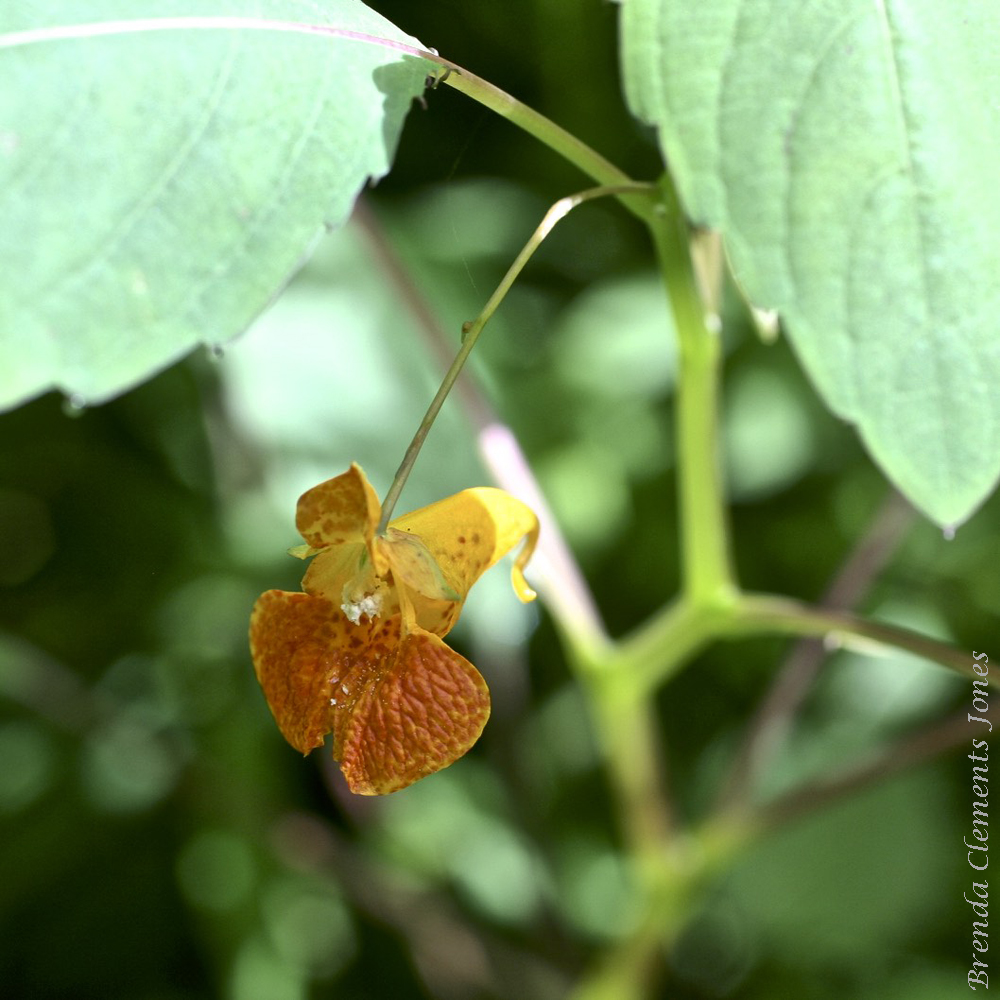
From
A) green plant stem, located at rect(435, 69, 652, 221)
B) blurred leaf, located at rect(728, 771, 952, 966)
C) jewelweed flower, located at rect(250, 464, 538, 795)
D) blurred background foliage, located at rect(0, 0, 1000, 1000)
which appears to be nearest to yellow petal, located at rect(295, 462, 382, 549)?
jewelweed flower, located at rect(250, 464, 538, 795)

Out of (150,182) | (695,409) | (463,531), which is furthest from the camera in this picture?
(695,409)

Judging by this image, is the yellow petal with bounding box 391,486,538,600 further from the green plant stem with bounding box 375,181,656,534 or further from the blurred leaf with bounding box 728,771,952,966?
the blurred leaf with bounding box 728,771,952,966

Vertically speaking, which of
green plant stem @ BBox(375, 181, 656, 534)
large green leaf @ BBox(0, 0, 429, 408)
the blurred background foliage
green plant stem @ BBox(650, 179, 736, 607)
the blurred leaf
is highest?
large green leaf @ BBox(0, 0, 429, 408)

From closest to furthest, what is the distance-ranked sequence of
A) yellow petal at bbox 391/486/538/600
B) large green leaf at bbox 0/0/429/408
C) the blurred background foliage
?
large green leaf at bbox 0/0/429/408
yellow petal at bbox 391/486/538/600
the blurred background foliage

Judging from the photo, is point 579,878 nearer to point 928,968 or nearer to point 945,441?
point 928,968

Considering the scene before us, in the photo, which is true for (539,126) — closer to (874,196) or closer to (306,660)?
(874,196)

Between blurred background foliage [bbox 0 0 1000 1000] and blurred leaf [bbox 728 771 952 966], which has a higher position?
blurred background foliage [bbox 0 0 1000 1000]

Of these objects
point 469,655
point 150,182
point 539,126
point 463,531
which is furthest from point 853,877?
point 150,182
